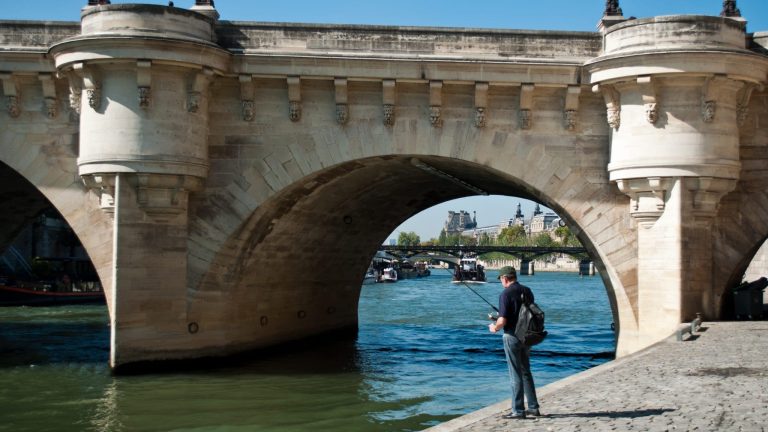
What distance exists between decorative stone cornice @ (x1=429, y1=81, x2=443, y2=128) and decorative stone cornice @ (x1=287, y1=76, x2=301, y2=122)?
282 cm

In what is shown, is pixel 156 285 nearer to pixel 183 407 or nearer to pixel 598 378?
pixel 183 407

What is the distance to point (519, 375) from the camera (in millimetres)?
10133

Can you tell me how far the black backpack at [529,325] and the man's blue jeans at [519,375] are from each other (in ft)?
0.34

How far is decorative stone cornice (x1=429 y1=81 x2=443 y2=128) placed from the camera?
730 inches

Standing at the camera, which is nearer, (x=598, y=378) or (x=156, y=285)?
(x=598, y=378)

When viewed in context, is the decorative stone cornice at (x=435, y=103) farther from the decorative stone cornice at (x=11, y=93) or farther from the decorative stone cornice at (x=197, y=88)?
the decorative stone cornice at (x=11, y=93)

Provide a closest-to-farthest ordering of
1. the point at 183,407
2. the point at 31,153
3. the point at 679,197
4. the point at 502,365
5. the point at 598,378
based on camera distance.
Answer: the point at 598,378 → the point at 183,407 → the point at 679,197 → the point at 31,153 → the point at 502,365

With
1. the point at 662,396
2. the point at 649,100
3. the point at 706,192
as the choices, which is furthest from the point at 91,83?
the point at 662,396

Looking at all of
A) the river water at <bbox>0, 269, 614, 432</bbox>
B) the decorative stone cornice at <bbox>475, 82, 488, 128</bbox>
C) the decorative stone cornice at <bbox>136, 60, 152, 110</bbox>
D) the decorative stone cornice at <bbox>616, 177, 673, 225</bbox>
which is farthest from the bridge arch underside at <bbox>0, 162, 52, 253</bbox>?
the decorative stone cornice at <bbox>616, 177, 673, 225</bbox>

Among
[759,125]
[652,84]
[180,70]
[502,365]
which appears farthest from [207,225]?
[759,125]

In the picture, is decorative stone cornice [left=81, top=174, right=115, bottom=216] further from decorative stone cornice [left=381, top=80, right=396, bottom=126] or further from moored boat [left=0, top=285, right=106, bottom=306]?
moored boat [left=0, top=285, right=106, bottom=306]

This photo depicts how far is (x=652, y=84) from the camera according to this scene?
17406 mm

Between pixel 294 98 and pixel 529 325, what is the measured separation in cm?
1024

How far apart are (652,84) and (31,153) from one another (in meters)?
13.4
